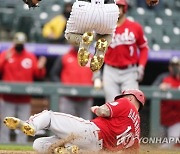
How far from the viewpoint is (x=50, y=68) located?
15.4 metres

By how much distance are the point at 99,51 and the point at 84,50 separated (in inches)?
8.2

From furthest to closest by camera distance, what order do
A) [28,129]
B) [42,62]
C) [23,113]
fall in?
[42,62] < [23,113] < [28,129]

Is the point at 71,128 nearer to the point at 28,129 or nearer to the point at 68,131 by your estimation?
the point at 68,131

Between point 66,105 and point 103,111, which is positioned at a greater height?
point 103,111

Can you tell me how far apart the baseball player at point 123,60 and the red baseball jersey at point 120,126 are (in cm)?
367

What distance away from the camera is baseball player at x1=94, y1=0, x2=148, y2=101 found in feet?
40.5

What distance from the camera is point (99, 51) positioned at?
9133mm

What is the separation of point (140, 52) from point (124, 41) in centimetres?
37

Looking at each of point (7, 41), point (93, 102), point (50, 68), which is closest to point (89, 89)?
point (93, 102)

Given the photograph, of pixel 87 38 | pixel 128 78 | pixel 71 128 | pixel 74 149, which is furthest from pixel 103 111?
pixel 128 78

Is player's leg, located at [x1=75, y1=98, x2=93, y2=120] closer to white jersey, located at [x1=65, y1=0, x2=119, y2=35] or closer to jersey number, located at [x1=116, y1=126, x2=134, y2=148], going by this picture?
white jersey, located at [x1=65, y1=0, x2=119, y2=35]

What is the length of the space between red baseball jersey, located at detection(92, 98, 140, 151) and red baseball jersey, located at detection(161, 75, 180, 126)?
18.0ft

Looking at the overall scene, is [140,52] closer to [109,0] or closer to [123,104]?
[109,0]

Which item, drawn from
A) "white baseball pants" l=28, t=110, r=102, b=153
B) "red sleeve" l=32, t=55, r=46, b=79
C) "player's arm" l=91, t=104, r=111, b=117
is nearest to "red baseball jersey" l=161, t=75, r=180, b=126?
"red sleeve" l=32, t=55, r=46, b=79
